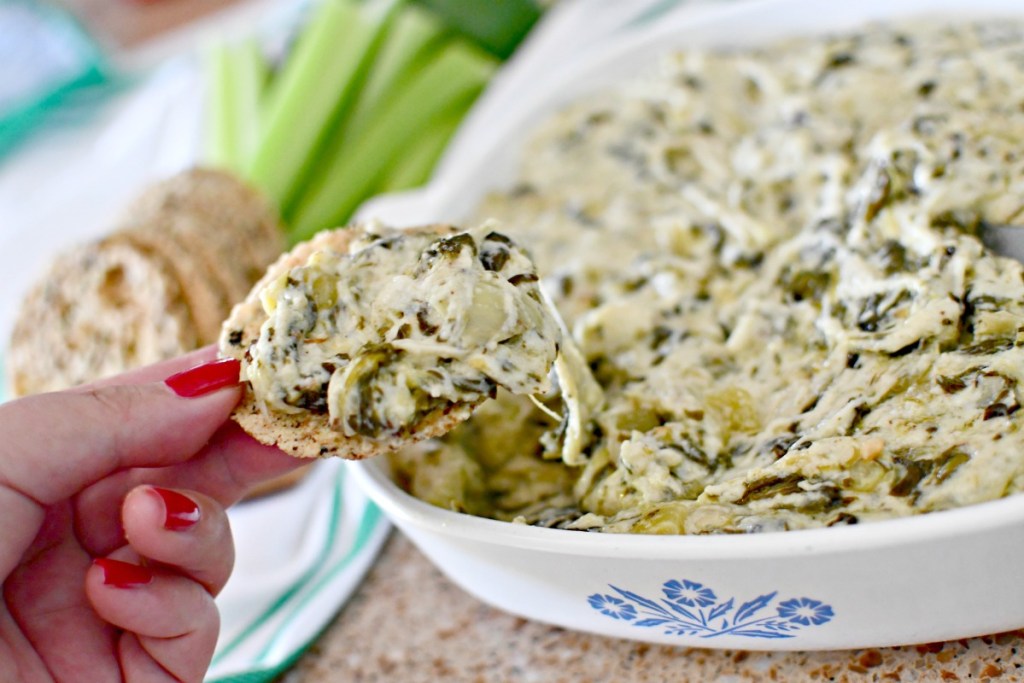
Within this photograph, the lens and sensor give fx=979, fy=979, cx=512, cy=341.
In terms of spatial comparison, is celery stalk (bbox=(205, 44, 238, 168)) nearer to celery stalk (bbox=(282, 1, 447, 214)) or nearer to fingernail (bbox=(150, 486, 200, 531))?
celery stalk (bbox=(282, 1, 447, 214))

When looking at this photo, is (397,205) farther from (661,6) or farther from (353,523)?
(661,6)

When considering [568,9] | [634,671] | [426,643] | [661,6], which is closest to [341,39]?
[568,9]

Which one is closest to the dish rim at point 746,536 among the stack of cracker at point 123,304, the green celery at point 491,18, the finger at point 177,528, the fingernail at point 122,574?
the finger at point 177,528

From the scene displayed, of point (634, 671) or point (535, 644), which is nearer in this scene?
point (634, 671)

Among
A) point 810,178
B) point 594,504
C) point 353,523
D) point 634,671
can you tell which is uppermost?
point 810,178

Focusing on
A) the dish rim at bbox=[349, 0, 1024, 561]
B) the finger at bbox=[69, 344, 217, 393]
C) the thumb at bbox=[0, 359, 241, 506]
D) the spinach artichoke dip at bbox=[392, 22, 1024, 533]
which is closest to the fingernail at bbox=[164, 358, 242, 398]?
the thumb at bbox=[0, 359, 241, 506]

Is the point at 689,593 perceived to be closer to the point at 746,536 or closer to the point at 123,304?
the point at 746,536
